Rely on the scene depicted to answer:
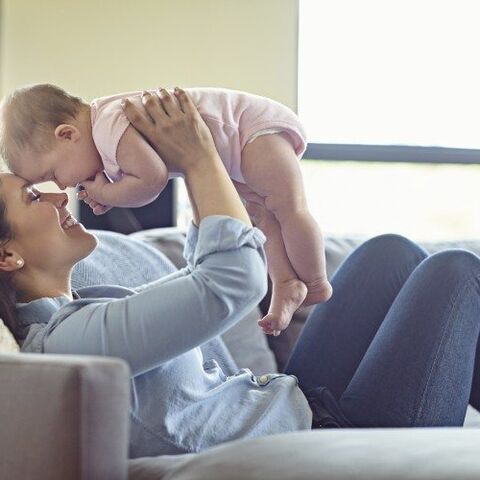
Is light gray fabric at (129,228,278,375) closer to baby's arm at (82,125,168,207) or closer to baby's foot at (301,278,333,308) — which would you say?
baby's foot at (301,278,333,308)

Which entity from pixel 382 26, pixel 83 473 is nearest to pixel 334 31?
pixel 382 26

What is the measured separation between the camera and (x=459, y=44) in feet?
14.4

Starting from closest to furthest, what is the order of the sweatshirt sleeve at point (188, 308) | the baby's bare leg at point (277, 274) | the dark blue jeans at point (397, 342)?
1. the sweatshirt sleeve at point (188, 308)
2. the baby's bare leg at point (277, 274)
3. the dark blue jeans at point (397, 342)

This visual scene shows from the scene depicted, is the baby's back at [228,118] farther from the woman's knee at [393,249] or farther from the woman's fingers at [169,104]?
the woman's knee at [393,249]

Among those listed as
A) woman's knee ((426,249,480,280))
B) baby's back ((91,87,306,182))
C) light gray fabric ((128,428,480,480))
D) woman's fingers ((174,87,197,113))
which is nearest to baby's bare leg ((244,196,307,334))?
baby's back ((91,87,306,182))

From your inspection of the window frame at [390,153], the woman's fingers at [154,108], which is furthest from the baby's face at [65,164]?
the window frame at [390,153]

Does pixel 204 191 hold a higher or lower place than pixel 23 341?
higher

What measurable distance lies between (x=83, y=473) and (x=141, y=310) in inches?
11.5

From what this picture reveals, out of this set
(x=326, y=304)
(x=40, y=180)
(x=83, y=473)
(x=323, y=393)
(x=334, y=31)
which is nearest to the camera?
(x=83, y=473)

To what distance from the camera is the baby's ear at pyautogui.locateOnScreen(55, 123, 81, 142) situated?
151 cm

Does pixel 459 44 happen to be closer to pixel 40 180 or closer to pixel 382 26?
pixel 382 26

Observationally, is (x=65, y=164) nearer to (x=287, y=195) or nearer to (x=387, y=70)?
(x=287, y=195)

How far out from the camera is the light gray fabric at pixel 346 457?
1104 mm

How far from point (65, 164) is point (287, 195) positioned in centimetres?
34
